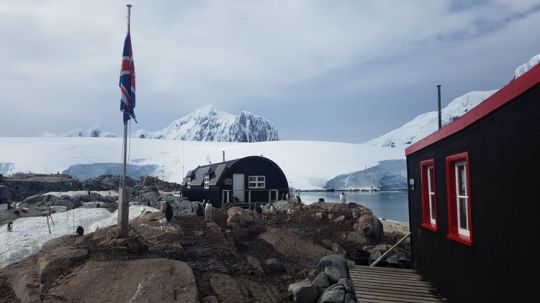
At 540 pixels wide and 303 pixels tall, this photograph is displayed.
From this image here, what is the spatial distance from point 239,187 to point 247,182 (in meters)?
0.66

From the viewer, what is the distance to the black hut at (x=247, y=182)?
29.4 meters

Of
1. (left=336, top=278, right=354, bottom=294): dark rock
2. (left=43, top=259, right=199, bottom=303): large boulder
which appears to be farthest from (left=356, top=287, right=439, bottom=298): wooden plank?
(left=43, top=259, right=199, bottom=303): large boulder

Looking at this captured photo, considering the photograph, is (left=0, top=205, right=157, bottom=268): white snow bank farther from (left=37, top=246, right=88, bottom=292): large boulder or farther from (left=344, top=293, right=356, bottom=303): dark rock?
(left=344, top=293, right=356, bottom=303): dark rock

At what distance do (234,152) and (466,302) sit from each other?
111083mm

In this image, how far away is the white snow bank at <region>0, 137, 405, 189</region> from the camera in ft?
315

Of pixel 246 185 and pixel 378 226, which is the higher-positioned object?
pixel 246 185

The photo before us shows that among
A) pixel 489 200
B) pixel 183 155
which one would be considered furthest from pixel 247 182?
pixel 183 155

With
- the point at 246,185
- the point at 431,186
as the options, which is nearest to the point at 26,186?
the point at 246,185

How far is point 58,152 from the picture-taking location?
106m

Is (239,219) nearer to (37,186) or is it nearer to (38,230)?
(38,230)

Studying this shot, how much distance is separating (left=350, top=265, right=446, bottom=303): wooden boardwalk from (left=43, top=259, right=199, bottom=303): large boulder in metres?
3.28

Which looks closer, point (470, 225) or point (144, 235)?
point (470, 225)

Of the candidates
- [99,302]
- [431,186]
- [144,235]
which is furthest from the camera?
[144,235]

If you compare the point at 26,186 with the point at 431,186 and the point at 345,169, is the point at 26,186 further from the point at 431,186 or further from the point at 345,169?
the point at 345,169
